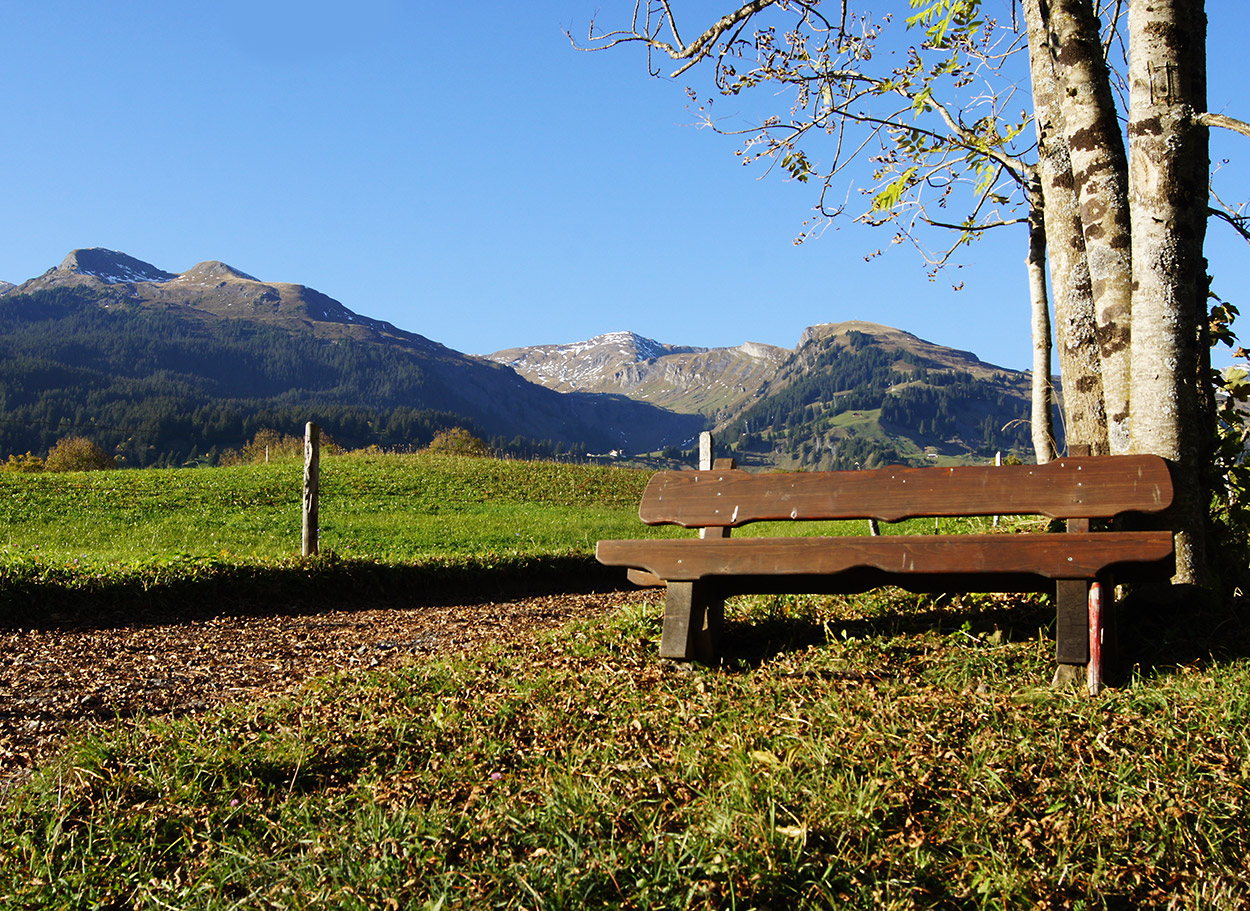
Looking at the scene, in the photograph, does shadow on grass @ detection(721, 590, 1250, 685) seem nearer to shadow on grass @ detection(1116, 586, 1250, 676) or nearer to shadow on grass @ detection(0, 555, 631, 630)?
shadow on grass @ detection(1116, 586, 1250, 676)

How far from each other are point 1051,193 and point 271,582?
945 centimetres

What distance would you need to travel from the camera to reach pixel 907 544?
15.7 feet

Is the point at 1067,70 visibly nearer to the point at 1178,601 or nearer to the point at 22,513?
the point at 1178,601

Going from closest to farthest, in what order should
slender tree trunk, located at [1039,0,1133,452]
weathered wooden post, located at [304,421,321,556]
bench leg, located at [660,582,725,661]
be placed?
bench leg, located at [660,582,725,661]
slender tree trunk, located at [1039,0,1133,452]
weathered wooden post, located at [304,421,321,556]

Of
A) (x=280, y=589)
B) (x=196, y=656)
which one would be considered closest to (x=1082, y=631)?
(x=196, y=656)

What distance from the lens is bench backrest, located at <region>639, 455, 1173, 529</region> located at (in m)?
4.64

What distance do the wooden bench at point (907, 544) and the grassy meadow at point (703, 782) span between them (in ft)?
1.27

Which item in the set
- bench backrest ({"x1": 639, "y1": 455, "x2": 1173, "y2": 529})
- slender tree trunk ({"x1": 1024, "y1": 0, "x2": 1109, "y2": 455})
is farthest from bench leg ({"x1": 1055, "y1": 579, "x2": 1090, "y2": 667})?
slender tree trunk ({"x1": 1024, "y1": 0, "x2": 1109, "y2": 455})

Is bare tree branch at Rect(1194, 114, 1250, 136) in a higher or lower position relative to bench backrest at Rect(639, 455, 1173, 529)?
higher

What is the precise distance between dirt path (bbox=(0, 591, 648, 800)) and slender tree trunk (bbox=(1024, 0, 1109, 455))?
192 inches

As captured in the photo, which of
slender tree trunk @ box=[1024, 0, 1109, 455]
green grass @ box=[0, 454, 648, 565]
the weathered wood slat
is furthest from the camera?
green grass @ box=[0, 454, 648, 565]


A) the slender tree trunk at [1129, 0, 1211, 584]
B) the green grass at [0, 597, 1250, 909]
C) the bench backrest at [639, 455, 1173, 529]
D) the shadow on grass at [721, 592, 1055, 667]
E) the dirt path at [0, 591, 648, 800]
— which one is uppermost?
the slender tree trunk at [1129, 0, 1211, 584]

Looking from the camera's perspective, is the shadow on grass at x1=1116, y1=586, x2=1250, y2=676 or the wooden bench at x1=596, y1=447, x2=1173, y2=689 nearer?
the wooden bench at x1=596, y1=447, x2=1173, y2=689

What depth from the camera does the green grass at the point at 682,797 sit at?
9.86 feet
